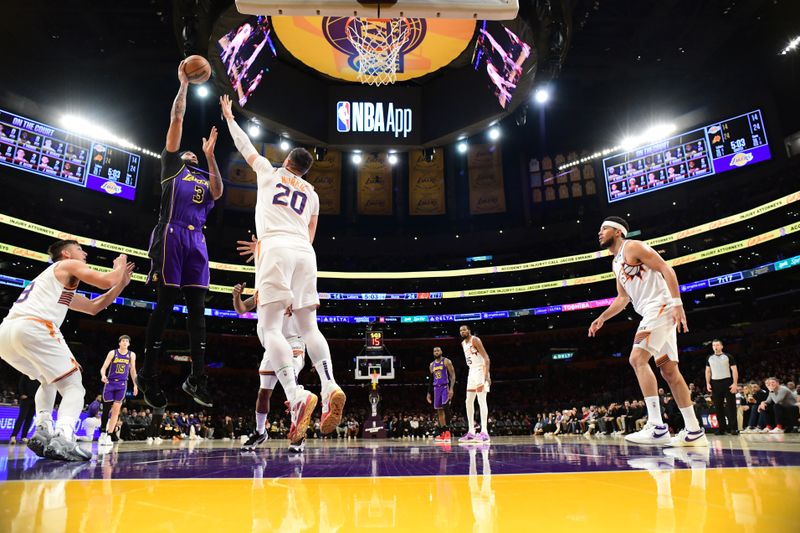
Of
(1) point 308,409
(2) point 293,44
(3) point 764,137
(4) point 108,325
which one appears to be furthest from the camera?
(4) point 108,325

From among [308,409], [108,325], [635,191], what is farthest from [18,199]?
[635,191]

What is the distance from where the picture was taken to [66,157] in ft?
84.4

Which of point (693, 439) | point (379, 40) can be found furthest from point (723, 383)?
point (379, 40)

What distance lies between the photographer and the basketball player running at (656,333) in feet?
17.1

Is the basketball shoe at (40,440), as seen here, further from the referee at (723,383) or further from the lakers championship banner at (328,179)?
the lakers championship banner at (328,179)

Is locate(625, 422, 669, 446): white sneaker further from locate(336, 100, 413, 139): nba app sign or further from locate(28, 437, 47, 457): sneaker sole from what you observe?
locate(336, 100, 413, 139): nba app sign

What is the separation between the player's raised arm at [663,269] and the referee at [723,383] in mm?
5665

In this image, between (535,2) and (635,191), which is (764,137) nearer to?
(635,191)

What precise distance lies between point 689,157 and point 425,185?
49.7 feet

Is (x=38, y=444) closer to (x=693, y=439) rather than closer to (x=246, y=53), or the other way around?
(x=693, y=439)

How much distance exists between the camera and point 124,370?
10109 mm

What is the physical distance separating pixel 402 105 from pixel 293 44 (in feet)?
12.4

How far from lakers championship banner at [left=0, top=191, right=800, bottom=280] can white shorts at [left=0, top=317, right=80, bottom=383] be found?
946 inches

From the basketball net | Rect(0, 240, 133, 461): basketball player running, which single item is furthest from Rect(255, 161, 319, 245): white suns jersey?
the basketball net
